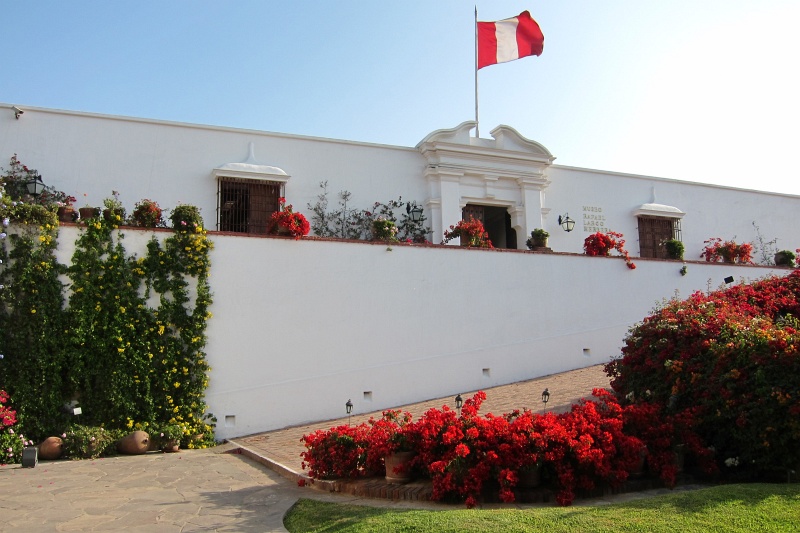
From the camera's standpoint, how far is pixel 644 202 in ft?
60.3

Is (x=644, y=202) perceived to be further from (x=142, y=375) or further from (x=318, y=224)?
(x=142, y=375)

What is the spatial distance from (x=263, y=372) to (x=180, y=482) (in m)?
3.59

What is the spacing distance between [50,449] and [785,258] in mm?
17829

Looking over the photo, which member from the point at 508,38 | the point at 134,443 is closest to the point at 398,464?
the point at 134,443

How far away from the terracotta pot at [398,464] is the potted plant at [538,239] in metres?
8.99

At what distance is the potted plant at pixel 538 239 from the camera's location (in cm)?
1511

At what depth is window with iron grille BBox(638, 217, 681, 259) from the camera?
59.8ft

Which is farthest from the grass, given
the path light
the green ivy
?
the path light

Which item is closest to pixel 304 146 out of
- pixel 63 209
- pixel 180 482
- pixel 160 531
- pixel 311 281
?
pixel 311 281

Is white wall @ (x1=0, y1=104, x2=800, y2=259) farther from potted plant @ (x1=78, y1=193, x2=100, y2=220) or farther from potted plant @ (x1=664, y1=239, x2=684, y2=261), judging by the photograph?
potted plant @ (x1=78, y1=193, x2=100, y2=220)

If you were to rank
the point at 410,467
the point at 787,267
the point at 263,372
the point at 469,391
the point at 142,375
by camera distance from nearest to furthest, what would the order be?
the point at 410,467, the point at 142,375, the point at 263,372, the point at 469,391, the point at 787,267

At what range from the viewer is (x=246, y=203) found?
1439 cm

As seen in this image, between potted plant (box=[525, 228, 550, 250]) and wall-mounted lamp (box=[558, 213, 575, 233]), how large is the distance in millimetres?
1852

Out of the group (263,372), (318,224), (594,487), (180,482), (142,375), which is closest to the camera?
(594,487)
